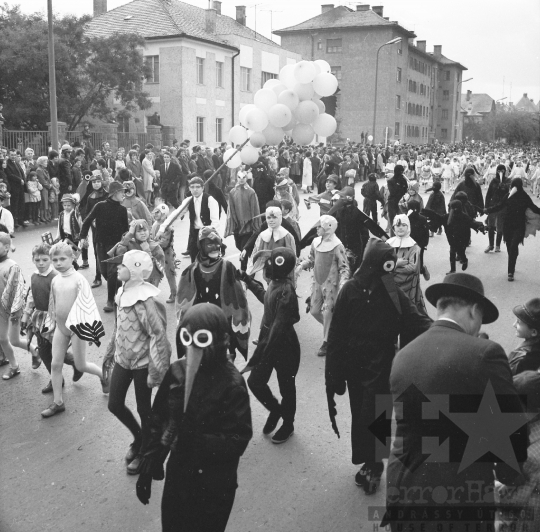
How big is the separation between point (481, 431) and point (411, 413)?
1.13ft

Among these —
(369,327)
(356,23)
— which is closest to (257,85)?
(356,23)

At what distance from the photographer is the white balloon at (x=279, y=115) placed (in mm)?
10453

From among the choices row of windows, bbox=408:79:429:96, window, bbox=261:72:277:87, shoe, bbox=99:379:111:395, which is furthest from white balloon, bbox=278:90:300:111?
row of windows, bbox=408:79:429:96

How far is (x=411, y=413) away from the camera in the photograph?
3113mm

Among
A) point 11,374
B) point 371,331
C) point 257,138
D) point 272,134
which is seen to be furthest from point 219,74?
point 371,331

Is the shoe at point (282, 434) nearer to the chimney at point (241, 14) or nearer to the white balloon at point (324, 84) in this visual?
the white balloon at point (324, 84)

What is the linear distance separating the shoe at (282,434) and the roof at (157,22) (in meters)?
33.0

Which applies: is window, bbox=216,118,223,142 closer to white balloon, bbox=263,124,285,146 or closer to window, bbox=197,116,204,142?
window, bbox=197,116,204,142

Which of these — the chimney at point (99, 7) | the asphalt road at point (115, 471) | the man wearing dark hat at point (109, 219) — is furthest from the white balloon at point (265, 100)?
the chimney at point (99, 7)

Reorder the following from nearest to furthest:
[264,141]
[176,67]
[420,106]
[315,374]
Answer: [315,374] → [264,141] → [176,67] → [420,106]

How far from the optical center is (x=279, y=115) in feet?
34.3

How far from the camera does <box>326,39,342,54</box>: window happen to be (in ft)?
214

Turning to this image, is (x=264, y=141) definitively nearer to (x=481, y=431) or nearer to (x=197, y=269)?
(x=197, y=269)

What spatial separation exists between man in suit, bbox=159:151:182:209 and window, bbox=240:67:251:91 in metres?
22.7
